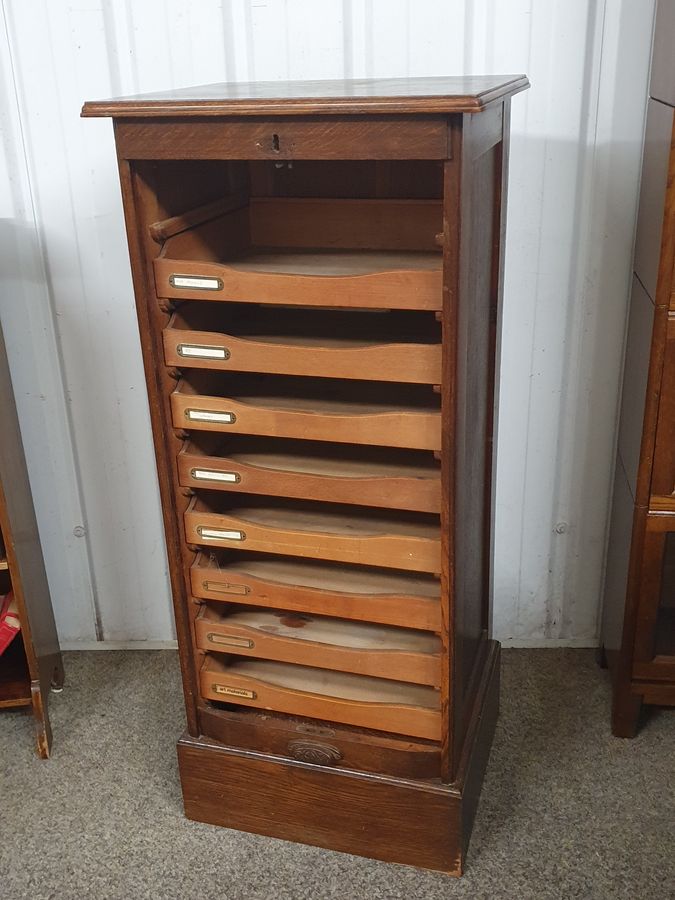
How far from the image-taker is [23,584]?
2.16 meters

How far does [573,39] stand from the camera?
6.48 feet

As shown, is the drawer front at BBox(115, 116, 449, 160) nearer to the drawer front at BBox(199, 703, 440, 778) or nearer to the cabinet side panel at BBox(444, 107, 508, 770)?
the cabinet side panel at BBox(444, 107, 508, 770)

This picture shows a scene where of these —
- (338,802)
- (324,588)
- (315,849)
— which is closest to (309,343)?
(324,588)

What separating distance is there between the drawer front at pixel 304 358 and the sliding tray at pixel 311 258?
0.08m

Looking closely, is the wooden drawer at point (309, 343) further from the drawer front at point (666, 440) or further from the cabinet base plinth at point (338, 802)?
the cabinet base plinth at point (338, 802)

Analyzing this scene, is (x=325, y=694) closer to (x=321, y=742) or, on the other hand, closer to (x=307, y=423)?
(x=321, y=742)

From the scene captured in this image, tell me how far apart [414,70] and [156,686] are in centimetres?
165

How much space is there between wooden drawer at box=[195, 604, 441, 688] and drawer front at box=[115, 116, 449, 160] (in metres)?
0.90

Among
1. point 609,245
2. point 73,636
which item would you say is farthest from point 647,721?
point 73,636

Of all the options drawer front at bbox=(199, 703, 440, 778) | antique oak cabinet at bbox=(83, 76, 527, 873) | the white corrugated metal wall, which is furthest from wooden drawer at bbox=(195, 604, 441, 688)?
the white corrugated metal wall

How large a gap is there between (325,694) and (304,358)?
697mm

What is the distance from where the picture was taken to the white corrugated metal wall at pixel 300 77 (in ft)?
6.57

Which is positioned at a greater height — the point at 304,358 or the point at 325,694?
the point at 304,358

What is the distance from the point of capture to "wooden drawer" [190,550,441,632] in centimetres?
172
